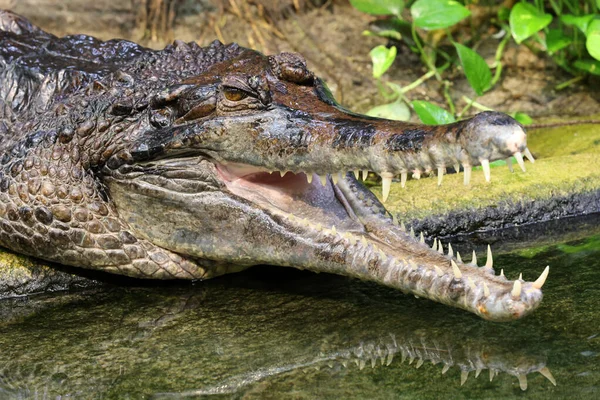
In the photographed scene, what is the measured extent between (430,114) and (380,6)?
1560 millimetres

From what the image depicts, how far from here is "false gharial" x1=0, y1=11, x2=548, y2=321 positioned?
10.5 feet

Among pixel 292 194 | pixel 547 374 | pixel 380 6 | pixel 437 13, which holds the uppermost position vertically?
pixel 380 6

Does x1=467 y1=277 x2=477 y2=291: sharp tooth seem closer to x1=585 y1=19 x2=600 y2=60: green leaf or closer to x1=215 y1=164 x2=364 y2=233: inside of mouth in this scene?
x1=215 y1=164 x2=364 y2=233: inside of mouth

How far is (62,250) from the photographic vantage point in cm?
386

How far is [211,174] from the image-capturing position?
3604 mm

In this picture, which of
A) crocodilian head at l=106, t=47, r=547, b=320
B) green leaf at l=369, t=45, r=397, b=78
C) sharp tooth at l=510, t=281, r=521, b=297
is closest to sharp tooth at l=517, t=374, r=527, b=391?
sharp tooth at l=510, t=281, r=521, b=297

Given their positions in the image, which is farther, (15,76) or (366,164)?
(15,76)

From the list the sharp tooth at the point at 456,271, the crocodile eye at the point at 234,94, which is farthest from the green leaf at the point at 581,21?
the sharp tooth at the point at 456,271

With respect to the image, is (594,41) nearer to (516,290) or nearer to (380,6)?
(380,6)

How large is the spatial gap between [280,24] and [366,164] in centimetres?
438

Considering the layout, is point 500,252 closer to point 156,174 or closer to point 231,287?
point 231,287

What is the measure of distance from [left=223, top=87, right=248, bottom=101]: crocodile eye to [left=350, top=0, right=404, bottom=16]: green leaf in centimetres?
311

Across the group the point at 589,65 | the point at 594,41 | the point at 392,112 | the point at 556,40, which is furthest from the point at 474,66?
the point at 589,65

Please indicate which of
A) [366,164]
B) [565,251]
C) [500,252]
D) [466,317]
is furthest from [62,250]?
[565,251]
